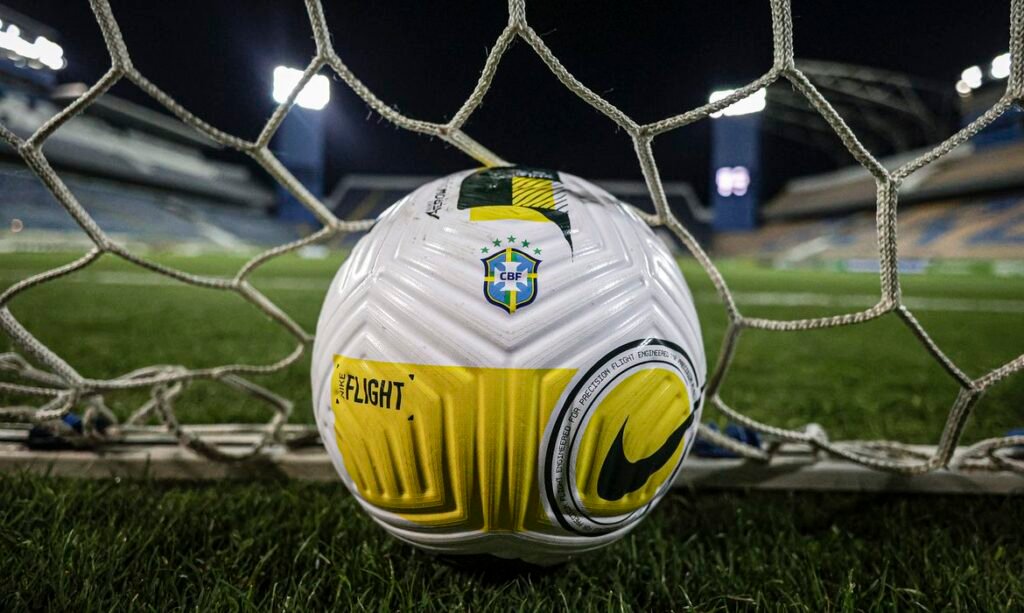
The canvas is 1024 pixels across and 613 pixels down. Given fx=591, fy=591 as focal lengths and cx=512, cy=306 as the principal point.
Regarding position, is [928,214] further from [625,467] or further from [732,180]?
[625,467]

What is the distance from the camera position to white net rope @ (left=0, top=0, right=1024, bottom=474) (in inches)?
48.2

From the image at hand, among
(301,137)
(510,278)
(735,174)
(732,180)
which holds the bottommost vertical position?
(510,278)

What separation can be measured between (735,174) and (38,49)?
36.3 m

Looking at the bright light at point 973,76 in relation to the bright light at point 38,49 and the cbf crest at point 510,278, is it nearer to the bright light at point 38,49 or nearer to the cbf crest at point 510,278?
the cbf crest at point 510,278

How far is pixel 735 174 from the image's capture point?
37375mm

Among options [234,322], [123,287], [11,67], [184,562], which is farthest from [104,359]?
[11,67]

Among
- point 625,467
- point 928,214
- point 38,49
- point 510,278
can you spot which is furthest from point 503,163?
point 38,49

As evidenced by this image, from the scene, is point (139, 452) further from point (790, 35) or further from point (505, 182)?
point (790, 35)

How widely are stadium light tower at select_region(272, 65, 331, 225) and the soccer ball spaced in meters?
0.73

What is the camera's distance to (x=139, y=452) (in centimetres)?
167

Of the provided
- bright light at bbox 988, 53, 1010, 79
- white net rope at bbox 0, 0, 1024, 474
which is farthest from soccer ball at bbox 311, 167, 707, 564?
bright light at bbox 988, 53, 1010, 79

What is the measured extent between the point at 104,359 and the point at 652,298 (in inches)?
131

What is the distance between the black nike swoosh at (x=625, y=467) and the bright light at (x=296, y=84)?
1.14m

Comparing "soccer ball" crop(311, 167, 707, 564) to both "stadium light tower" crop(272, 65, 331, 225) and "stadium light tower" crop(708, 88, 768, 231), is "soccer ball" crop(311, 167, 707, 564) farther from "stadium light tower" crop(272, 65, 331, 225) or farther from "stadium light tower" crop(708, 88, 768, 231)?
"stadium light tower" crop(708, 88, 768, 231)
